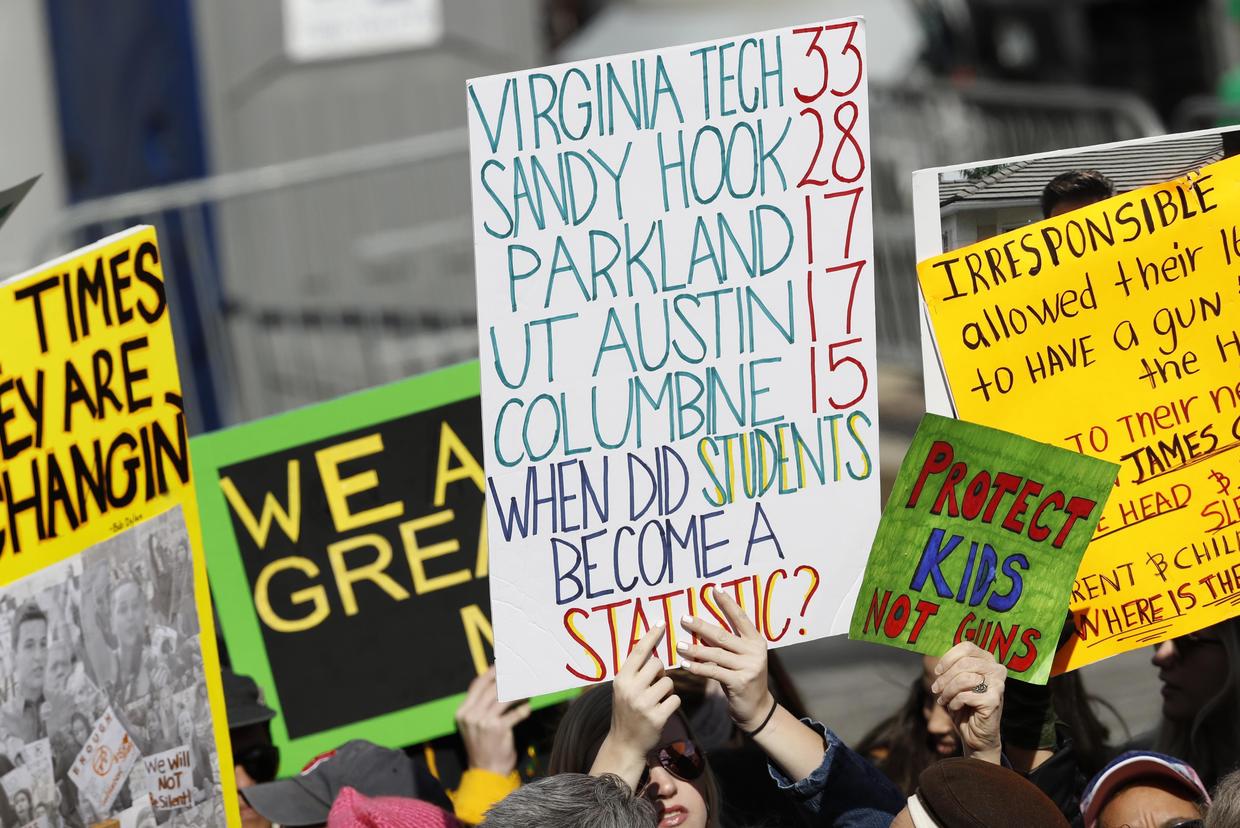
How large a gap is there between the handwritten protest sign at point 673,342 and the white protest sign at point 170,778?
1.83ft

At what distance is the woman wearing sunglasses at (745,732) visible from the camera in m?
2.69

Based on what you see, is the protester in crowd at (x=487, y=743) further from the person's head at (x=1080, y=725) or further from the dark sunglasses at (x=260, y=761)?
the person's head at (x=1080, y=725)

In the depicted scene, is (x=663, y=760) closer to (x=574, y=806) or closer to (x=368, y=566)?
(x=574, y=806)

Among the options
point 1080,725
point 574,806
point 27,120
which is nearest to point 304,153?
point 27,120

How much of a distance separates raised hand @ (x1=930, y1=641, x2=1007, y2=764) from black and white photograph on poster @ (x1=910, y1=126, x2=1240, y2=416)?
453 millimetres

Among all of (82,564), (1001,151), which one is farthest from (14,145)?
(82,564)

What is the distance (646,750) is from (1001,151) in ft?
23.2

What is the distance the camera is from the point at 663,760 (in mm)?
2773

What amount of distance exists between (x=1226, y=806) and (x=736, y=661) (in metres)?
0.80

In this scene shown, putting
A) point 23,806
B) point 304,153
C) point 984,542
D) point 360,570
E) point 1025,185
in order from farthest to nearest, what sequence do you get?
point 304,153 < point 360,570 < point 1025,185 < point 984,542 < point 23,806

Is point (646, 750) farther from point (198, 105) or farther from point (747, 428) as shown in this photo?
point (198, 105)

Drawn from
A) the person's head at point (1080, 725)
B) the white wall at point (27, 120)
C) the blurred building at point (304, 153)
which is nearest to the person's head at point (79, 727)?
the person's head at point (1080, 725)

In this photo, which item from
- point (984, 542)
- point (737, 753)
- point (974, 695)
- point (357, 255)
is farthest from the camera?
point (357, 255)

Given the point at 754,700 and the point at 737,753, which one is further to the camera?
the point at 737,753
